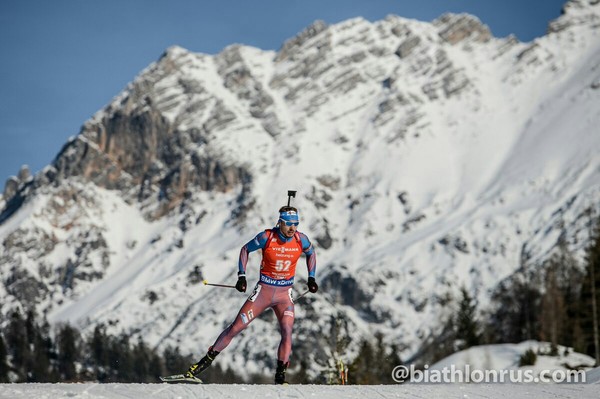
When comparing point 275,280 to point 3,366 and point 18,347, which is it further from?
point 18,347

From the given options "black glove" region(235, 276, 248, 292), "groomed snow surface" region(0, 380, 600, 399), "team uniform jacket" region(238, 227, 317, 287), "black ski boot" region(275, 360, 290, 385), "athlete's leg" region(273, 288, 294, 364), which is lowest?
"groomed snow surface" region(0, 380, 600, 399)

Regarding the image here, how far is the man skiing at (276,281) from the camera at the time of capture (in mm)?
16750

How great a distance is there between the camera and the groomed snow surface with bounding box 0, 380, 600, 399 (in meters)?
12.3

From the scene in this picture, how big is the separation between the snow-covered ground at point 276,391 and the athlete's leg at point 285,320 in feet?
6.70

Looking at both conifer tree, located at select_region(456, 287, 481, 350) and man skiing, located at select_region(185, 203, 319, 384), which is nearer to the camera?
man skiing, located at select_region(185, 203, 319, 384)

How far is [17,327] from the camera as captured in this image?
362ft

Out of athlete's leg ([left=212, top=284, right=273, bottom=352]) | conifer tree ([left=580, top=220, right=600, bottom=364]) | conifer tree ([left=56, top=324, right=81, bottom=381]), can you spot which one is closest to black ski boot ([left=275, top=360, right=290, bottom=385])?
athlete's leg ([left=212, top=284, right=273, bottom=352])

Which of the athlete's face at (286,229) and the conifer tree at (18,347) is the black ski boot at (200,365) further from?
the conifer tree at (18,347)

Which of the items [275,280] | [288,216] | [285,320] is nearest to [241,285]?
[275,280]

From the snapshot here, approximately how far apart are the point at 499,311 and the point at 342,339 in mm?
68395

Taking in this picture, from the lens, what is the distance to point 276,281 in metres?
17.1

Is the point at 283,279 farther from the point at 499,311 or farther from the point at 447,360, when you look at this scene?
the point at 499,311

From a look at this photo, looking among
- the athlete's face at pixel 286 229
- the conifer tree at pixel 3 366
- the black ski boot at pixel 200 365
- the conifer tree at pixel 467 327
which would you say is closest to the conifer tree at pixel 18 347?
the conifer tree at pixel 3 366

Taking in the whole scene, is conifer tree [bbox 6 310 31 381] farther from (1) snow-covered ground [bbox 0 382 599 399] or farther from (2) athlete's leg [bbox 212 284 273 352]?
(1) snow-covered ground [bbox 0 382 599 399]
